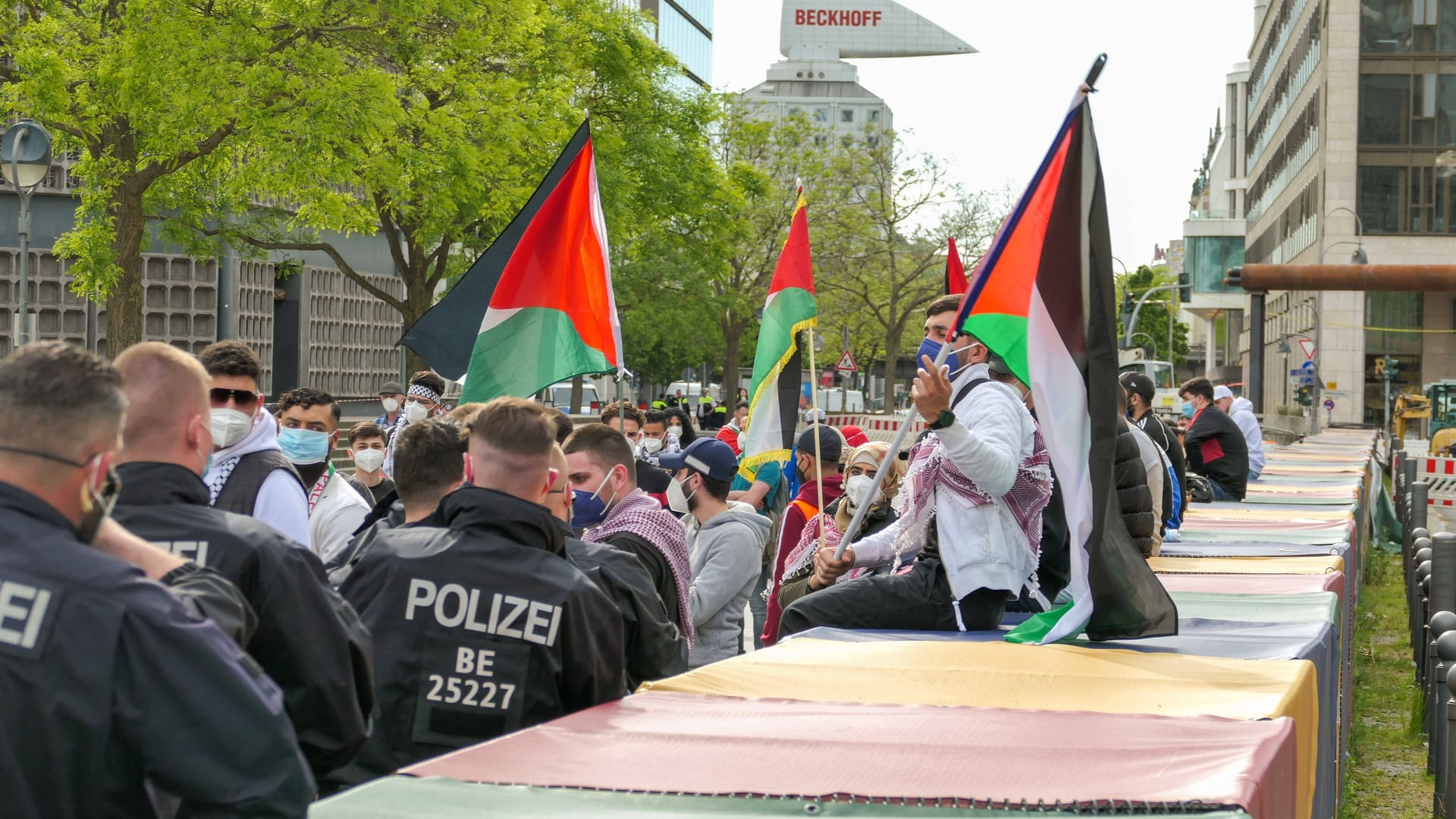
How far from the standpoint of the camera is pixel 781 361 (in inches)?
342

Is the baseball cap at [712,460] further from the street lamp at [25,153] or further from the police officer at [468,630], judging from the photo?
the street lamp at [25,153]

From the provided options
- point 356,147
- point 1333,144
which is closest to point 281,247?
point 356,147

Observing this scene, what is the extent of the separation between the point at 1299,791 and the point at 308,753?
250 centimetres

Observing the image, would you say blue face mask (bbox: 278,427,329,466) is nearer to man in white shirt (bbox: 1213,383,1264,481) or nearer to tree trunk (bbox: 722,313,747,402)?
man in white shirt (bbox: 1213,383,1264,481)

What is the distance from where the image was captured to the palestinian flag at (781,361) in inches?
339

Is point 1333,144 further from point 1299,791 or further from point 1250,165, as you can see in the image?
point 1299,791

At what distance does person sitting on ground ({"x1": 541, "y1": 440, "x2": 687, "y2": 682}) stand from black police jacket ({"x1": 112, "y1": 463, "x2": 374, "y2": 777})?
1293 millimetres

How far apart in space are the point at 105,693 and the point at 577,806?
38.3 inches

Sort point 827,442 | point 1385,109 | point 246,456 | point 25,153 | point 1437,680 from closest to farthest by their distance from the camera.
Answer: point 246,456 → point 1437,680 → point 827,442 → point 25,153 → point 1385,109

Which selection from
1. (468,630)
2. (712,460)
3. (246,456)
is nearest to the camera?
(468,630)

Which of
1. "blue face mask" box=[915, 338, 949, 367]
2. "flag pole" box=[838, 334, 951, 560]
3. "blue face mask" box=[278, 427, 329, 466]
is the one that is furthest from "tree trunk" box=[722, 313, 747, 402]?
"flag pole" box=[838, 334, 951, 560]

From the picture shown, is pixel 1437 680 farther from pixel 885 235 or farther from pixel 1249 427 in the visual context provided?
pixel 885 235

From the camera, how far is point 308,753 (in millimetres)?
3281

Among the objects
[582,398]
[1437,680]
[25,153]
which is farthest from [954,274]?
[582,398]
